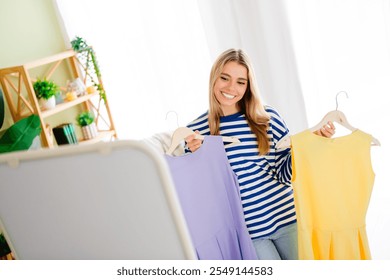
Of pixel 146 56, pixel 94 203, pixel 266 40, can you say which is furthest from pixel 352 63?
pixel 94 203

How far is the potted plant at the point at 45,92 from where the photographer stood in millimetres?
2670

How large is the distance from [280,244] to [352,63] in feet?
3.76

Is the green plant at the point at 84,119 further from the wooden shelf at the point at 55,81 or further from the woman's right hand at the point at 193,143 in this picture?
the woman's right hand at the point at 193,143

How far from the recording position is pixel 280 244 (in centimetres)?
160

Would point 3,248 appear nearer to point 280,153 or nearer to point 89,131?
point 89,131

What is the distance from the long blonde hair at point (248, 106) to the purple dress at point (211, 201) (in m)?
0.21

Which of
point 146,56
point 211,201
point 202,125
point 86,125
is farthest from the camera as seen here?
point 86,125

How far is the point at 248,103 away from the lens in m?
1.63

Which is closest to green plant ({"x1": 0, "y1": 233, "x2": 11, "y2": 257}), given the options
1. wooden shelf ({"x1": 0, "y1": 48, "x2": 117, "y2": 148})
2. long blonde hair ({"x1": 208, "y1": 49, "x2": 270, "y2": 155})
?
wooden shelf ({"x1": 0, "y1": 48, "x2": 117, "y2": 148})

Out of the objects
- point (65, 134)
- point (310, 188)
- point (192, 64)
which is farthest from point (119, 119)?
point (310, 188)

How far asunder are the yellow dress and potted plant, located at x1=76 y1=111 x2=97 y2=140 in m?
2.05

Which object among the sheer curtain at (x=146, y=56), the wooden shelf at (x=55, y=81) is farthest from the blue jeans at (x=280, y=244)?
the sheer curtain at (x=146, y=56)

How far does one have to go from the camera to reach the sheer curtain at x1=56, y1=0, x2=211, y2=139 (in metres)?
2.71

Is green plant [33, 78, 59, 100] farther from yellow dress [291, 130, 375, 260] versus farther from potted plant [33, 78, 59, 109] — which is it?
yellow dress [291, 130, 375, 260]
